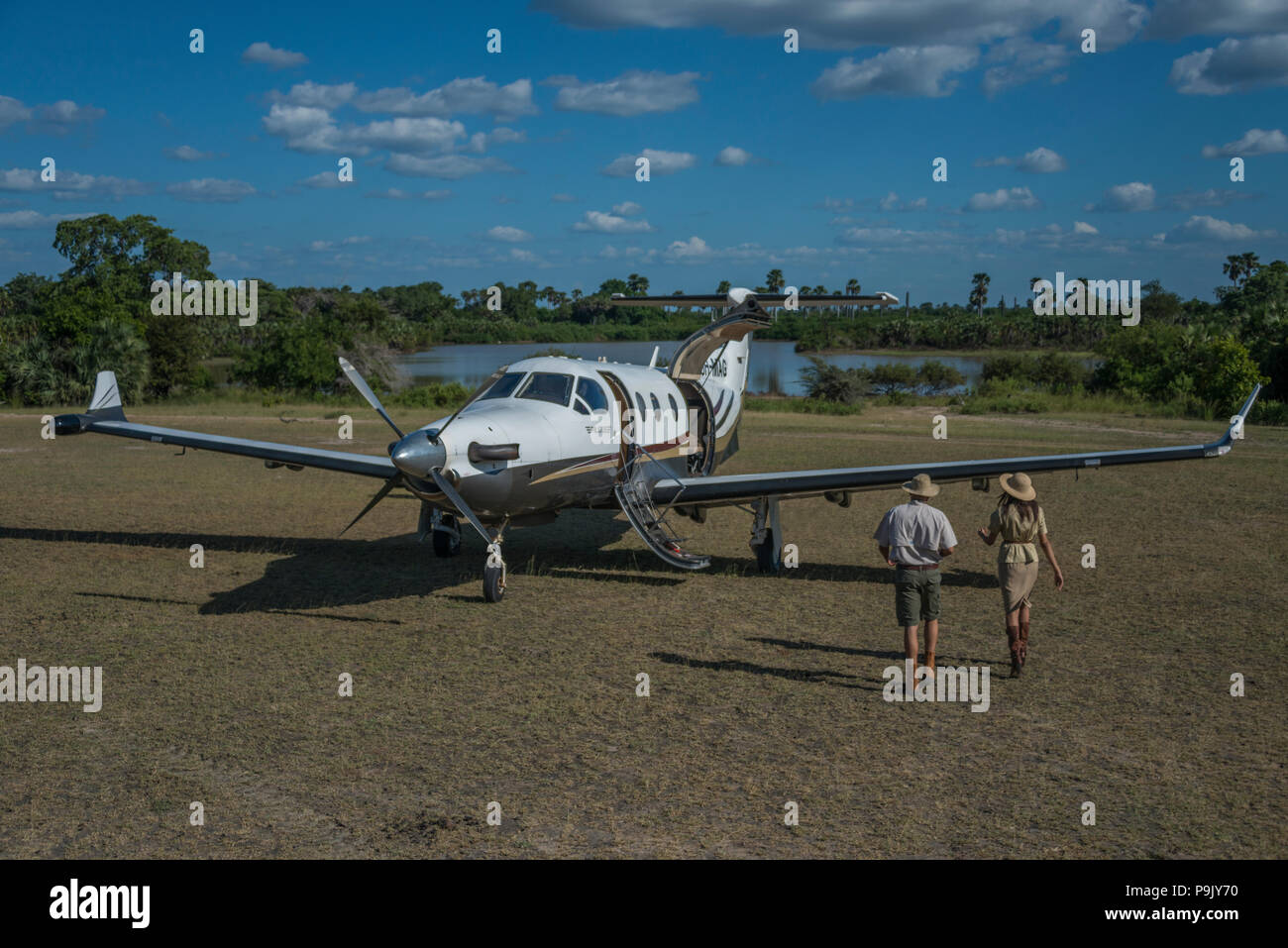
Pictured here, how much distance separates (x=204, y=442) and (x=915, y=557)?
1145cm

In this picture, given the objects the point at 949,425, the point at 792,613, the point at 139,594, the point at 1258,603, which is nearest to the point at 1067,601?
the point at 1258,603

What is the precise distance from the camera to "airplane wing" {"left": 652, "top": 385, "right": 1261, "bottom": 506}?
12844 millimetres

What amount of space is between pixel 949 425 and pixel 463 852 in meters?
37.9

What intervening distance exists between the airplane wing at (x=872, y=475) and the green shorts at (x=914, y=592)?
11.3 ft

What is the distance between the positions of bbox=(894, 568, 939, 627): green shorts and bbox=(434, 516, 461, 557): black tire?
7.90 m

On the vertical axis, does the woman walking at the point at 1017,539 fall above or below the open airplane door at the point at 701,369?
below

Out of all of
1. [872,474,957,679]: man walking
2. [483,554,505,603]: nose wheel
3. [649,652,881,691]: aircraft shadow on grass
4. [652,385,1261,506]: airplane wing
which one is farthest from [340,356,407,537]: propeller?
[872,474,957,679]: man walking

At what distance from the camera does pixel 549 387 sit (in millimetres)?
12977

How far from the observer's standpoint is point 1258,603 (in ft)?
40.0

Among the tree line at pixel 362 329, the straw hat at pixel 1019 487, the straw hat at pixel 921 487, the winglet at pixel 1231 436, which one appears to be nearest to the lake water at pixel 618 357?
the tree line at pixel 362 329

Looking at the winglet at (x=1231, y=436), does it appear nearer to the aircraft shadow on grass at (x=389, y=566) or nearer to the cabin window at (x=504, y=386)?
the aircraft shadow on grass at (x=389, y=566)

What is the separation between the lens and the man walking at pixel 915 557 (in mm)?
8797

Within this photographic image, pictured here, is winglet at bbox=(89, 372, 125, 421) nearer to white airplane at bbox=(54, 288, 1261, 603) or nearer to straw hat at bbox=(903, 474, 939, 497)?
white airplane at bbox=(54, 288, 1261, 603)
